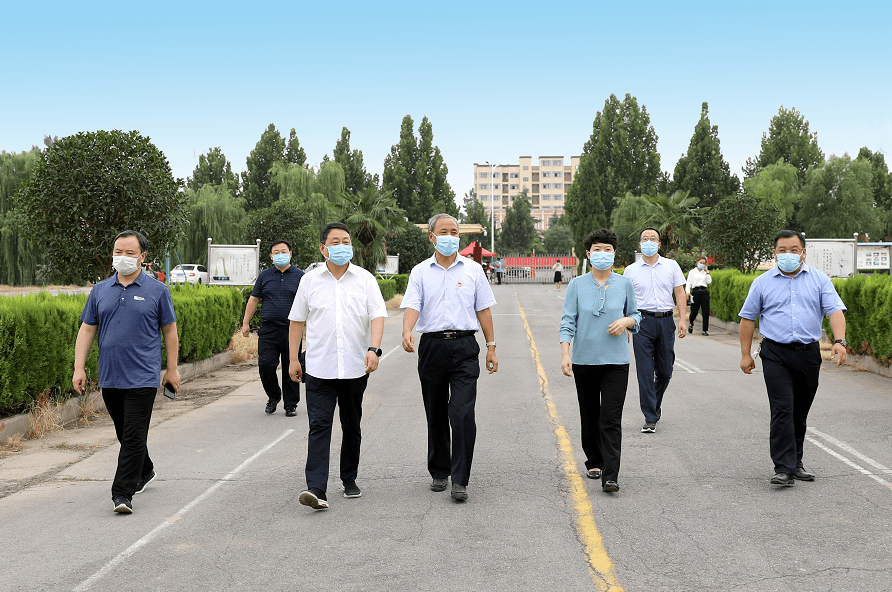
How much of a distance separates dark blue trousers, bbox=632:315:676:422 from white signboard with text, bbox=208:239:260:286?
44.3 feet

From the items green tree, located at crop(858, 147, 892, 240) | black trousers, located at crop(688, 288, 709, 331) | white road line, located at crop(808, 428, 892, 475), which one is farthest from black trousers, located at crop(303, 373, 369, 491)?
green tree, located at crop(858, 147, 892, 240)

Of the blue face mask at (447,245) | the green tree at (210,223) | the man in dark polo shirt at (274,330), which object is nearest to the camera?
the blue face mask at (447,245)

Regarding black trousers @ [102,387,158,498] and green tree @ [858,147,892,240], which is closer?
black trousers @ [102,387,158,498]

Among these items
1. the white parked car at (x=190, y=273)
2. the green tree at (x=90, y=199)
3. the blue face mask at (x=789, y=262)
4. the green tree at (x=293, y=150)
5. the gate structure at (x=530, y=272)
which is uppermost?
the green tree at (x=293, y=150)

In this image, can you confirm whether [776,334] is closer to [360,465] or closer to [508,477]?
[508,477]

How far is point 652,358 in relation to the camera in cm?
853

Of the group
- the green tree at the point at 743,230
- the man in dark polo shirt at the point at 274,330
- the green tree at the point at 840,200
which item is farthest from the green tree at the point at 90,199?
the green tree at the point at 840,200

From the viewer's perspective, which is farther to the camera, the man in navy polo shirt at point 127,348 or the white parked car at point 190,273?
the white parked car at point 190,273

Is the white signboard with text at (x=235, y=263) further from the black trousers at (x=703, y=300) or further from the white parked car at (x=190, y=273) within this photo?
the white parked car at (x=190, y=273)

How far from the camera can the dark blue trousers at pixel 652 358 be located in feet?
27.5

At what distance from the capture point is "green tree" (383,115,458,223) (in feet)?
226

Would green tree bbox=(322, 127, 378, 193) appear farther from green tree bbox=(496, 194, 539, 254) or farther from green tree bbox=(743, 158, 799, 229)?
green tree bbox=(496, 194, 539, 254)

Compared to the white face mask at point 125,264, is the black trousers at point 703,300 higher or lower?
lower

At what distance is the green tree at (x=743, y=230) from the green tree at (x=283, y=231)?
12433 millimetres
